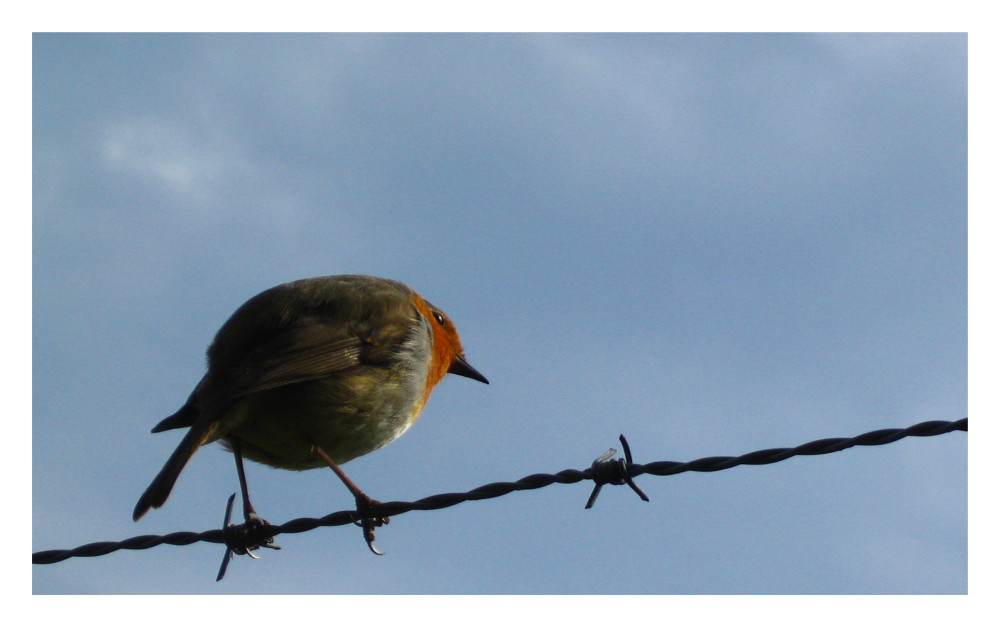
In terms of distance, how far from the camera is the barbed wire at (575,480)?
130 inches

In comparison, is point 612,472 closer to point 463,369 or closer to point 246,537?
point 246,537

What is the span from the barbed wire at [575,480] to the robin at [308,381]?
22.2 inches

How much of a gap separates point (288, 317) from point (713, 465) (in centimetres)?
313

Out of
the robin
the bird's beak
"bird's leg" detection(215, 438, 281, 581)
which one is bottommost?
"bird's leg" detection(215, 438, 281, 581)

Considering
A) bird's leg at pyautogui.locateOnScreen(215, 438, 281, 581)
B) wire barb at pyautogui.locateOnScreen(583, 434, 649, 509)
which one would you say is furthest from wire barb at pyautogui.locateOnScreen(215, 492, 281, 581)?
wire barb at pyautogui.locateOnScreen(583, 434, 649, 509)

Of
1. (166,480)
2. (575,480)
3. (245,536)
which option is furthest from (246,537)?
(575,480)

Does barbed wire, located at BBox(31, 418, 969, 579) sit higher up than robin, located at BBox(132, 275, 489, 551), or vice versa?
robin, located at BBox(132, 275, 489, 551)

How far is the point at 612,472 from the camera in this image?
12.3ft

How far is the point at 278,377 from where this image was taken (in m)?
5.34

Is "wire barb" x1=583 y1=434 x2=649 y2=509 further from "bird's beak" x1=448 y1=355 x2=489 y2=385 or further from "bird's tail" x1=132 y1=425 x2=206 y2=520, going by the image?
"bird's beak" x1=448 y1=355 x2=489 y2=385

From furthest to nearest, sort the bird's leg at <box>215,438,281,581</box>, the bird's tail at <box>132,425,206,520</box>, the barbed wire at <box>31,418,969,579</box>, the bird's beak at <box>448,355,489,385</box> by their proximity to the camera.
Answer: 1. the bird's beak at <box>448,355,489,385</box>
2. the bird's leg at <box>215,438,281,581</box>
3. the bird's tail at <box>132,425,206,520</box>
4. the barbed wire at <box>31,418,969,579</box>

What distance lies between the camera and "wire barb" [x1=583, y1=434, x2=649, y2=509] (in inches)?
146

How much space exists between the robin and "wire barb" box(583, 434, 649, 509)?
1999mm

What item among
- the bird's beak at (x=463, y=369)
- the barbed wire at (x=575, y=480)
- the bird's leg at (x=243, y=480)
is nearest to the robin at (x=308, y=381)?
the bird's leg at (x=243, y=480)
